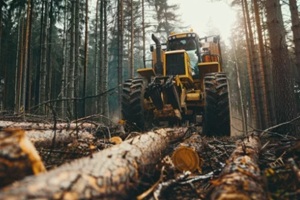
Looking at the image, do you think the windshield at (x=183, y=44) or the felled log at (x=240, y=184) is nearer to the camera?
the felled log at (x=240, y=184)

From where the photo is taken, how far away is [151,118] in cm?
819

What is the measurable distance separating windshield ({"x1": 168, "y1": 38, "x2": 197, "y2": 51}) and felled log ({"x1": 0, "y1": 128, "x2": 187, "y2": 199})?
7.06 metres

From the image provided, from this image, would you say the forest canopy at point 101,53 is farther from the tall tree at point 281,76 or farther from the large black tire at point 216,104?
the large black tire at point 216,104

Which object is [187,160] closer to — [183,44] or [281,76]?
[281,76]

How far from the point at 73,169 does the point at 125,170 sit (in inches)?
23.6

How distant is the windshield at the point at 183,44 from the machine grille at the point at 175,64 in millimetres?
1376

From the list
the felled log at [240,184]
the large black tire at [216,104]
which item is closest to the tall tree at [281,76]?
the large black tire at [216,104]

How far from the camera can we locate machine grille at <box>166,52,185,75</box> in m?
8.53

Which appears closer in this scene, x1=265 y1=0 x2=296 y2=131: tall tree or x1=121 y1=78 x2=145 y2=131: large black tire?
x1=265 y1=0 x2=296 y2=131: tall tree

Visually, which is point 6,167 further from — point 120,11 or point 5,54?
point 5,54

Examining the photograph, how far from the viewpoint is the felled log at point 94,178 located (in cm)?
148

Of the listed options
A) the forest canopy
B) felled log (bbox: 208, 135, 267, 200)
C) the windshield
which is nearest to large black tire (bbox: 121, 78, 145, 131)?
the forest canopy

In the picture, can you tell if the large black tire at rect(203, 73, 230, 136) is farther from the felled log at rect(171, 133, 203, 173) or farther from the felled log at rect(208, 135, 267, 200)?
the felled log at rect(208, 135, 267, 200)

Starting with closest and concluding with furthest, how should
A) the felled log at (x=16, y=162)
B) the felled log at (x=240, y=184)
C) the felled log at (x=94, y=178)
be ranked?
the felled log at (x=94, y=178) < the felled log at (x=16, y=162) < the felled log at (x=240, y=184)
